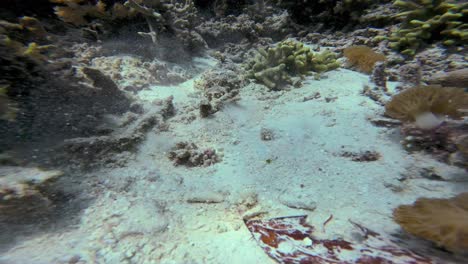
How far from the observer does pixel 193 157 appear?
10.7 ft

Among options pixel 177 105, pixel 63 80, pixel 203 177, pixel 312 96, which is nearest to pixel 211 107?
Result: pixel 177 105

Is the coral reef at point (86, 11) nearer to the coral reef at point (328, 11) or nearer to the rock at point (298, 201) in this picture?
the coral reef at point (328, 11)

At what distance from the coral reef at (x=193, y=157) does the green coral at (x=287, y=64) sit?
6.84 ft

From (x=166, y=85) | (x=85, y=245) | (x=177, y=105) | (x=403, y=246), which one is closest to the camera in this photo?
(x=403, y=246)

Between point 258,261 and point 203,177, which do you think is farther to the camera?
point 203,177

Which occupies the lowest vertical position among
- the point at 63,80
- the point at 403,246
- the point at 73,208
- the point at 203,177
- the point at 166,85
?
the point at 403,246

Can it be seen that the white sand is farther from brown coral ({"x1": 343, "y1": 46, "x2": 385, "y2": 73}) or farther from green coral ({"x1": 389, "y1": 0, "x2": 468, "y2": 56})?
green coral ({"x1": 389, "y1": 0, "x2": 468, "y2": 56})

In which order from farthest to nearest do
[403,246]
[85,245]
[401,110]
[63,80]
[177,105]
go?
[177,105] < [63,80] < [401,110] < [85,245] < [403,246]

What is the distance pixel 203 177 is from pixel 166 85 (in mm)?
2800

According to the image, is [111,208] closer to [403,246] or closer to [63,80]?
[63,80]

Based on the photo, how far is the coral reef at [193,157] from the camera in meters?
3.24

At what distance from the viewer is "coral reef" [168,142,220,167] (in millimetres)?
3244

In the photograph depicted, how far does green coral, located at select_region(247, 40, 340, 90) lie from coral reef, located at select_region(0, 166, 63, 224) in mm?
3719

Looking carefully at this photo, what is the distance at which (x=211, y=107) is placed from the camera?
4090 millimetres
